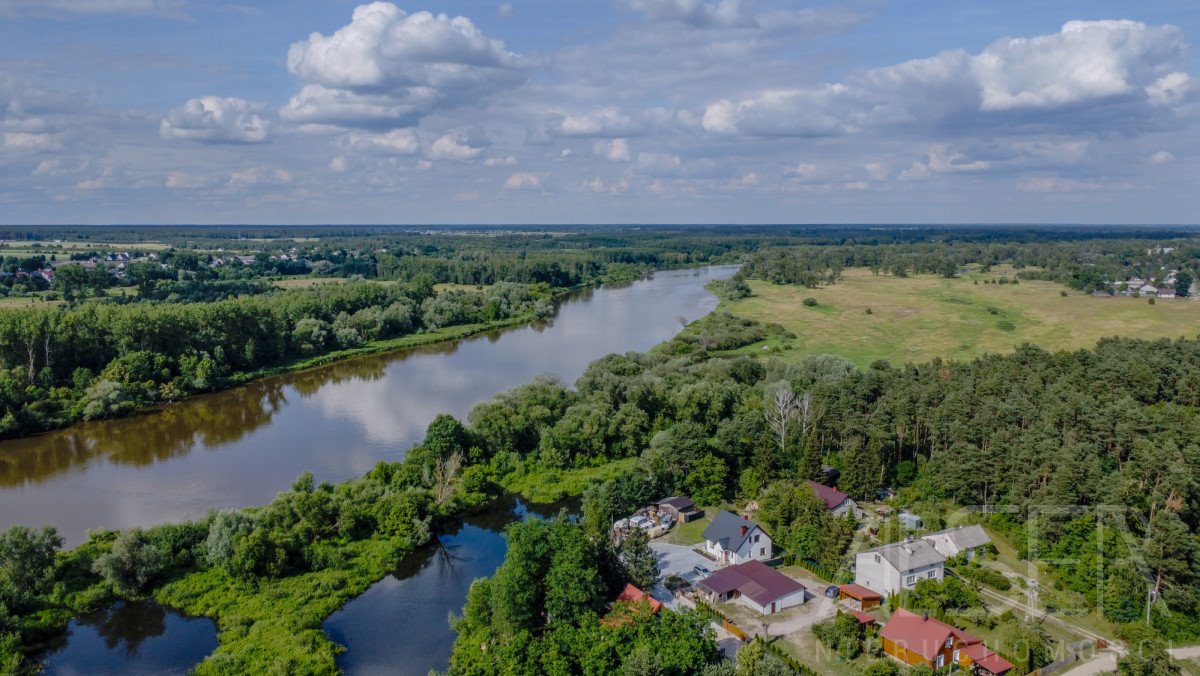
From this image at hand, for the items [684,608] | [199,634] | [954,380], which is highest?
[954,380]

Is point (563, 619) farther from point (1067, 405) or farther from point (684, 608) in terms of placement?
point (1067, 405)

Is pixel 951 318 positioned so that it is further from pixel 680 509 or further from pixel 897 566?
pixel 897 566

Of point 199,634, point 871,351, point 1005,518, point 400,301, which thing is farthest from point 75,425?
point 871,351

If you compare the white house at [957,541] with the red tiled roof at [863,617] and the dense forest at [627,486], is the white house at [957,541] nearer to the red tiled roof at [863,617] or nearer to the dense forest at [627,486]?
the dense forest at [627,486]

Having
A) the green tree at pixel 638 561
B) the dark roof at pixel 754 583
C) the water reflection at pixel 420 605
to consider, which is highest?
the green tree at pixel 638 561

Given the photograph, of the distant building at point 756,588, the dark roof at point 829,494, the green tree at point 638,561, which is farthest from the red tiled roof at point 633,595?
the dark roof at point 829,494

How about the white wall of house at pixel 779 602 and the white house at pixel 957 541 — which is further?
the white house at pixel 957 541

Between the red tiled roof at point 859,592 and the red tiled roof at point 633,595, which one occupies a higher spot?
the red tiled roof at point 633,595

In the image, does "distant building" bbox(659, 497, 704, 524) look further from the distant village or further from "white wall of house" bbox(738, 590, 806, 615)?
"white wall of house" bbox(738, 590, 806, 615)
